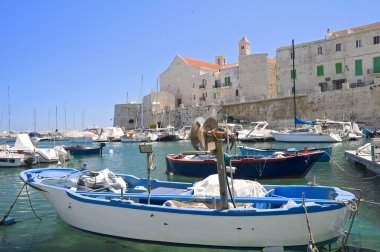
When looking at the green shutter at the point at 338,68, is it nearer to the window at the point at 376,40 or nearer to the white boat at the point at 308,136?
the window at the point at 376,40

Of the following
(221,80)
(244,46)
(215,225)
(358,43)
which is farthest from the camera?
(244,46)

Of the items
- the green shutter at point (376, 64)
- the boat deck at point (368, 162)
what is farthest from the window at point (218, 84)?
the boat deck at point (368, 162)

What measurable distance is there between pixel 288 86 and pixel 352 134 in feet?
45.3

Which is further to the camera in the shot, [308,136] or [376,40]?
[376,40]

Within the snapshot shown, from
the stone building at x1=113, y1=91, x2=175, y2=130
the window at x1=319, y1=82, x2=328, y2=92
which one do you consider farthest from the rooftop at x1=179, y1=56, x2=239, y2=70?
the window at x1=319, y1=82, x2=328, y2=92

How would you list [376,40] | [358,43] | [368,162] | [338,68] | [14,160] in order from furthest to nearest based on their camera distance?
[338,68], [358,43], [376,40], [14,160], [368,162]

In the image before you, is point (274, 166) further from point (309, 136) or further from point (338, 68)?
point (338, 68)

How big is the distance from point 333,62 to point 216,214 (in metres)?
44.2

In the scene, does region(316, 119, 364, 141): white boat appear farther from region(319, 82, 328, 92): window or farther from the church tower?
the church tower

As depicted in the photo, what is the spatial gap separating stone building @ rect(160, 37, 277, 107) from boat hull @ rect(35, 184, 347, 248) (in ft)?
152

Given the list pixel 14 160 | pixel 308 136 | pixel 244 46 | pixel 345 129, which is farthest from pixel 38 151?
pixel 244 46

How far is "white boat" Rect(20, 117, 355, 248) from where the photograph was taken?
668cm

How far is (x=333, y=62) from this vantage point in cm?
4591

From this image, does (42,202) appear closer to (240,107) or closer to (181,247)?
(181,247)
